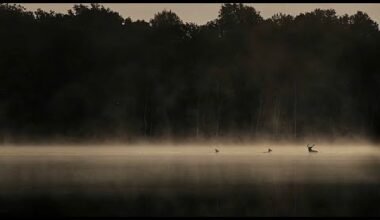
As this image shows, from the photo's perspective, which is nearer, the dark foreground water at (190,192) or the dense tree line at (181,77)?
the dark foreground water at (190,192)

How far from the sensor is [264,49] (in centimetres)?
6550

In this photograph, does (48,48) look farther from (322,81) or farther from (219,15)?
(322,81)

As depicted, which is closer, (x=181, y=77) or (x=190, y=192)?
(x=190, y=192)

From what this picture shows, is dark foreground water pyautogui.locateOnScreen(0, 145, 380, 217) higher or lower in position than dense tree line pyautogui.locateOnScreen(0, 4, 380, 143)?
lower

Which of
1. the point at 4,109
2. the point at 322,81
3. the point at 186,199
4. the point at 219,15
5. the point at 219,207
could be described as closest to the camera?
the point at 219,207

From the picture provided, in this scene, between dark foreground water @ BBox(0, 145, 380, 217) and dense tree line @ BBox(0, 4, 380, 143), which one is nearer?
dark foreground water @ BBox(0, 145, 380, 217)

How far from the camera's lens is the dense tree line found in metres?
62.2

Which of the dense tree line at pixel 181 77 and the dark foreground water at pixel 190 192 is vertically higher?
the dense tree line at pixel 181 77

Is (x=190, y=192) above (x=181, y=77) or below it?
below

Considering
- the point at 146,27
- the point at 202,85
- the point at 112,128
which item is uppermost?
the point at 146,27

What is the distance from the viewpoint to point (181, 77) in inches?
2527

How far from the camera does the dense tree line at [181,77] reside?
62250 millimetres

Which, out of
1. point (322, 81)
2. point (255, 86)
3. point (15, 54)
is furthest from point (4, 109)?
point (322, 81)

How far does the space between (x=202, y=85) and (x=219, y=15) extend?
11666 millimetres
